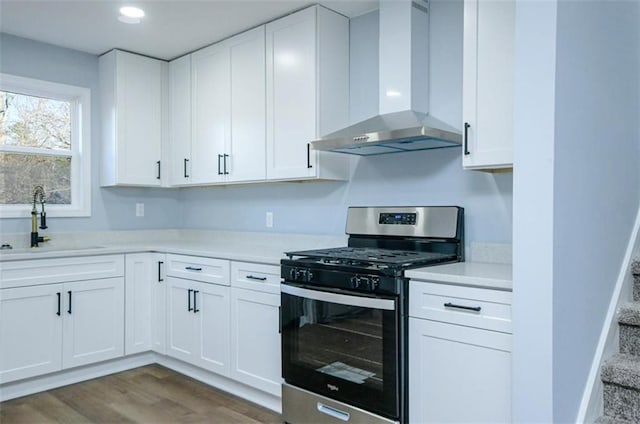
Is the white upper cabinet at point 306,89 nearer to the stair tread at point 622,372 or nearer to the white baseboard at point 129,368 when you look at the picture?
the white baseboard at point 129,368

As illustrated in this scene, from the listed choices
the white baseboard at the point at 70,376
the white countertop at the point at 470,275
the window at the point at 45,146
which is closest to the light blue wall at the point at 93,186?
the window at the point at 45,146

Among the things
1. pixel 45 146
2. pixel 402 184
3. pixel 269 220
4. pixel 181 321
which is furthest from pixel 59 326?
pixel 402 184

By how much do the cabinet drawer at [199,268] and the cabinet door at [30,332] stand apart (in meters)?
0.73

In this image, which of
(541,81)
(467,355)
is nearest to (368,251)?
(467,355)

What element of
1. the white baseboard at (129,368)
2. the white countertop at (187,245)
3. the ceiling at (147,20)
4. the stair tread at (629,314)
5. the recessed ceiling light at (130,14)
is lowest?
the white baseboard at (129,368)

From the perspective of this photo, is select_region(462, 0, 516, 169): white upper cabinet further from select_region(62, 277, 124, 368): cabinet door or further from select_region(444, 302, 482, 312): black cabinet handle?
select_region(62, 277, 124, 368): cabinet door

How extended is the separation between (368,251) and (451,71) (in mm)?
1103

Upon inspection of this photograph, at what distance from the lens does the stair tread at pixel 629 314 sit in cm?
207

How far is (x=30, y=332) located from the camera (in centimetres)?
312

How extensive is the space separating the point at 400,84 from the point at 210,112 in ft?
5.45

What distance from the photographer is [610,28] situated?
214 cm

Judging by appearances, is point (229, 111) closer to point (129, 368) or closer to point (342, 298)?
point (342, 298)

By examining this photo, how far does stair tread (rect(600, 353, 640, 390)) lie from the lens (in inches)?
73.8

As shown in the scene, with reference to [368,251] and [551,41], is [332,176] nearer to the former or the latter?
[368,251]
